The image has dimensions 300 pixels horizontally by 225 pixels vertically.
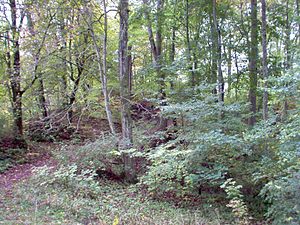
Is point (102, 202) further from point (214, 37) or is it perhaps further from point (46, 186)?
point (214, 37)

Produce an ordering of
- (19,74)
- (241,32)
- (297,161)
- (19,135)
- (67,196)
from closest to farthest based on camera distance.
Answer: (297,161) < (67,196) < (19,74) < (19,135) < (241,32)

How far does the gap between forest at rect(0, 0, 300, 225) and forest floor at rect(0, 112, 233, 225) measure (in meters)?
0.04

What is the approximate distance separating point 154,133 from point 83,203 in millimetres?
4557

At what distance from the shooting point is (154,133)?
10156 millimetres

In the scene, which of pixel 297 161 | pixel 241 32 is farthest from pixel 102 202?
pixel 241 32

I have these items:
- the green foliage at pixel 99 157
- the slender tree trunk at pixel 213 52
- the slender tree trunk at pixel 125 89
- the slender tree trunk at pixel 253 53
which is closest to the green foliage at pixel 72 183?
the green foliage at pixel 99 157

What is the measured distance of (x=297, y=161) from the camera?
199 inches

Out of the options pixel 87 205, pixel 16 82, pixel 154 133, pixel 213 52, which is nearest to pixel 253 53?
pixel 213 52

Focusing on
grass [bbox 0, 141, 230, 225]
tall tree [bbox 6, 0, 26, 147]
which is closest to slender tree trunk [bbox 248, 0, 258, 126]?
grass [bbox 0, 141, 230, 225]

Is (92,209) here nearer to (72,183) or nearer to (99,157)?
(72,183)

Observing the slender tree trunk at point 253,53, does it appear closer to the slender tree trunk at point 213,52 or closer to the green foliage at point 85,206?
the slender tree trunk at point 213,52

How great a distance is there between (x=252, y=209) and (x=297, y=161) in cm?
247

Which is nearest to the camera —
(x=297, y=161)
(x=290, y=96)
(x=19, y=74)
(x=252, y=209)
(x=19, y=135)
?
(x=297, y=161)

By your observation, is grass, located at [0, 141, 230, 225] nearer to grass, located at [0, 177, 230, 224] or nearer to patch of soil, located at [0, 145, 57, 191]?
grass, located at [0, 177, 230, 224]
